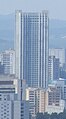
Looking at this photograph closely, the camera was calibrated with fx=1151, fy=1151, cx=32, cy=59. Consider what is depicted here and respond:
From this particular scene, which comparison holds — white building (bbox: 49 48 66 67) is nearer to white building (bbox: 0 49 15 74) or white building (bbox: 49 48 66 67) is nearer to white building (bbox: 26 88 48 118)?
white building (bbox: 0 49 15 74)

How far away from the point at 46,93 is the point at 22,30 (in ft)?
34.5

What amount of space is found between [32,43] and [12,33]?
267cm

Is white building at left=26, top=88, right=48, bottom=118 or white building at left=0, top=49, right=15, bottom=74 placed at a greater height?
white building at left=0, top=49, right=15, bottom=74

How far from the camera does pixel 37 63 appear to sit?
3522 centimetres

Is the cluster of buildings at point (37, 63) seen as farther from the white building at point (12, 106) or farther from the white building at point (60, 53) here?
the white building at point (12, 106)

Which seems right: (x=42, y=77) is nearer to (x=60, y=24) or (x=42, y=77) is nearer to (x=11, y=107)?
(x=60, y=24)

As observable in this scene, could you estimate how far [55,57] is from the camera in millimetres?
35688

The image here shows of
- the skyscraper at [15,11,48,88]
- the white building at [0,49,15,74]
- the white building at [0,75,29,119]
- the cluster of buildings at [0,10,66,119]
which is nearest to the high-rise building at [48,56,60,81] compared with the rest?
the cluster of buildings at [0,10,66,119]

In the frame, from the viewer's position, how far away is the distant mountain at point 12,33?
104 ft

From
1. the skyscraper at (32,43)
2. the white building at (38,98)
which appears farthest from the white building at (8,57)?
the white building at (38,98)

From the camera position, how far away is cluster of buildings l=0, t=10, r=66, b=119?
85.3 feet

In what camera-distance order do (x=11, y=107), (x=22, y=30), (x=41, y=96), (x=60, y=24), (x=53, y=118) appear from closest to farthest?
1. (x=11, y=107)
2. (x=53, y=118)
3. (x=41, y=96)
4. (x=60, y=24)
5. (x=22, y=30)

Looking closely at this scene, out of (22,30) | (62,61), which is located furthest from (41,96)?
(22,30)

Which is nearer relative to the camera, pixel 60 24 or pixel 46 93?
pixel 46 93
